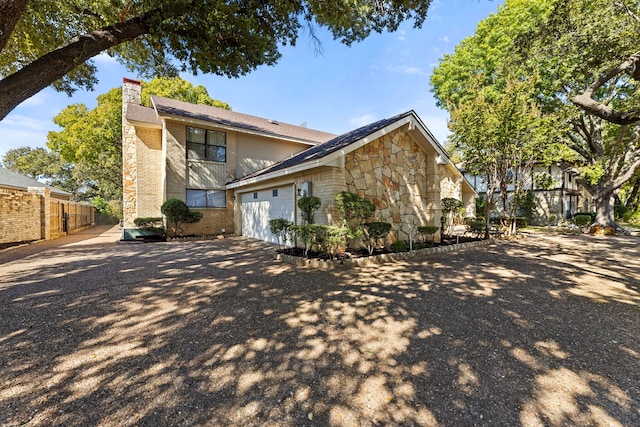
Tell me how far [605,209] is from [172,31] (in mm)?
21848

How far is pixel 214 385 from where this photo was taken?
2.29m

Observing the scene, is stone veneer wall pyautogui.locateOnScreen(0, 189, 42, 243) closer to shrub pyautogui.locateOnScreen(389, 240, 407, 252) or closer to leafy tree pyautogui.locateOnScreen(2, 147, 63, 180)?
shrub pyautogui.locateOnScreen(389, 240, 407, 252)

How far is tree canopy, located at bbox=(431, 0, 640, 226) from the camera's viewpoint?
304 inches

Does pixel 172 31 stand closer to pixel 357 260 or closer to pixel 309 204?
pixel 309 204

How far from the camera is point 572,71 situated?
11.7m

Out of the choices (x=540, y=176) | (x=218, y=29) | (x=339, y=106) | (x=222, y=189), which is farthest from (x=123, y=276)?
(x=540, y=176)

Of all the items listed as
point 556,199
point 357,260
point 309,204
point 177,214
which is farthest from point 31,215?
point 556,199

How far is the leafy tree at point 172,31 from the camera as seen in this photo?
16.3 feet

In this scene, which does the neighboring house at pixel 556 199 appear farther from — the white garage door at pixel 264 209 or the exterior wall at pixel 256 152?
the white garage door at pixel 264 209

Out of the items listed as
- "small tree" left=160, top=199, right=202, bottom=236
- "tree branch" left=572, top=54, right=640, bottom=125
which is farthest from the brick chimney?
"tree branch" left=572, top=54, right=640, bottom=125

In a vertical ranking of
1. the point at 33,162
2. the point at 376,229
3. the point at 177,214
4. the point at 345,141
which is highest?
the point at 33,162

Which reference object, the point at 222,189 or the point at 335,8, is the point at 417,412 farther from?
the point at 222,189

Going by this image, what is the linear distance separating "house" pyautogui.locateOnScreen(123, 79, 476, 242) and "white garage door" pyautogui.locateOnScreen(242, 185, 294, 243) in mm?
45

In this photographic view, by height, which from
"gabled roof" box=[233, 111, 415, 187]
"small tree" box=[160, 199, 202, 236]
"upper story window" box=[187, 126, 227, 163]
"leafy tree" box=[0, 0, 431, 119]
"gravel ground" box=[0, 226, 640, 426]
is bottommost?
"gravel ground" box=[0, 226, 640, 426]
